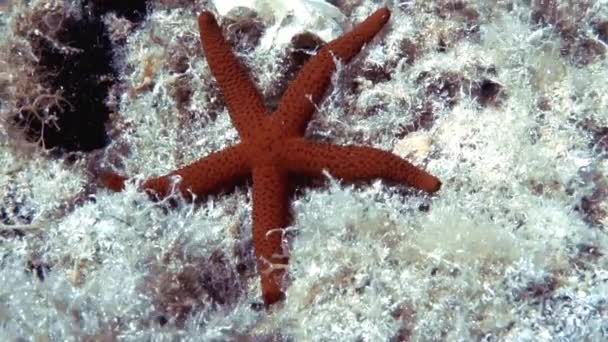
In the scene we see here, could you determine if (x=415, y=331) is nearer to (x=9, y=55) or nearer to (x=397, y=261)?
(x=397, y=261)

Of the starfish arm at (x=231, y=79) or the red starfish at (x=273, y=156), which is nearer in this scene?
the red starfish at (x=273, y=156)

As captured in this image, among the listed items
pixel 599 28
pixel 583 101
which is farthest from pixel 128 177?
pixel 599 28

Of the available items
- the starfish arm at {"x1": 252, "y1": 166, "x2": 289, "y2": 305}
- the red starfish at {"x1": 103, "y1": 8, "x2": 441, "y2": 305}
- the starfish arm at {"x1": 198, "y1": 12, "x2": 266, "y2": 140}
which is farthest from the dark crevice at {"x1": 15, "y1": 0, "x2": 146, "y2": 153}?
the starfish arm at {"x1": 252, "y1": 166, "x2": 289, "y2": 305}

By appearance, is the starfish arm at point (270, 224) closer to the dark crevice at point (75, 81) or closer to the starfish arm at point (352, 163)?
the starfish arm at point (352, 163)

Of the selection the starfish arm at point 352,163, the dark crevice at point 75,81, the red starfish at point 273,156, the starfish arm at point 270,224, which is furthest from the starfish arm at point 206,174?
the dark crevice at point 75,81

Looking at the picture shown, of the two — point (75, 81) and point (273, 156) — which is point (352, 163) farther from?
point (75, 81)

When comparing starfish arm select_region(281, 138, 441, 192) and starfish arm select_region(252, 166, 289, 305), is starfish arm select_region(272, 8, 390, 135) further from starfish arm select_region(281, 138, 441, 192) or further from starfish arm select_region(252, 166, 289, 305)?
starfish arm select_region(252, 166, 289, 305)

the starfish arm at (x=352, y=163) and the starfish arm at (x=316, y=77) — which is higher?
the starfish arm at (x=316, y=77)
